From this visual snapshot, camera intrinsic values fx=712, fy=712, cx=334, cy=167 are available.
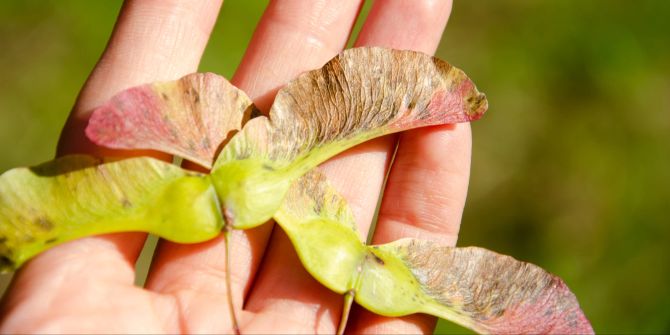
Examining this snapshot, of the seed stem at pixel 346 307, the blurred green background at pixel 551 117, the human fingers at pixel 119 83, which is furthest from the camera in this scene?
the blurred green background at pixel 551 117

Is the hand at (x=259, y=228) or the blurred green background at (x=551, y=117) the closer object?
the hand at (x=259, y=228)

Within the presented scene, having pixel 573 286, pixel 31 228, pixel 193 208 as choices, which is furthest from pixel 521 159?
pixel 31 228

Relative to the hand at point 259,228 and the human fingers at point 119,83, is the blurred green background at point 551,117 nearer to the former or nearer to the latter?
the hand at point 259,228

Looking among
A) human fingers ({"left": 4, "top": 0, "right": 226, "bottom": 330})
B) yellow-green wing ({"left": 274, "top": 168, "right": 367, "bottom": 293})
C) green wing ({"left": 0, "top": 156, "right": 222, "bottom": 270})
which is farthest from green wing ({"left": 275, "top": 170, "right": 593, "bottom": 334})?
human fingers ({"left": 4, "top": 0, "right": 226, "bottom": 330})

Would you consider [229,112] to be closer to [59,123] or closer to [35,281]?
[35,281]

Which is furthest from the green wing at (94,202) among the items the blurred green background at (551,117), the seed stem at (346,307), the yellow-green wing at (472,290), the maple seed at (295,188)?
the blurred green background at (551,117)
